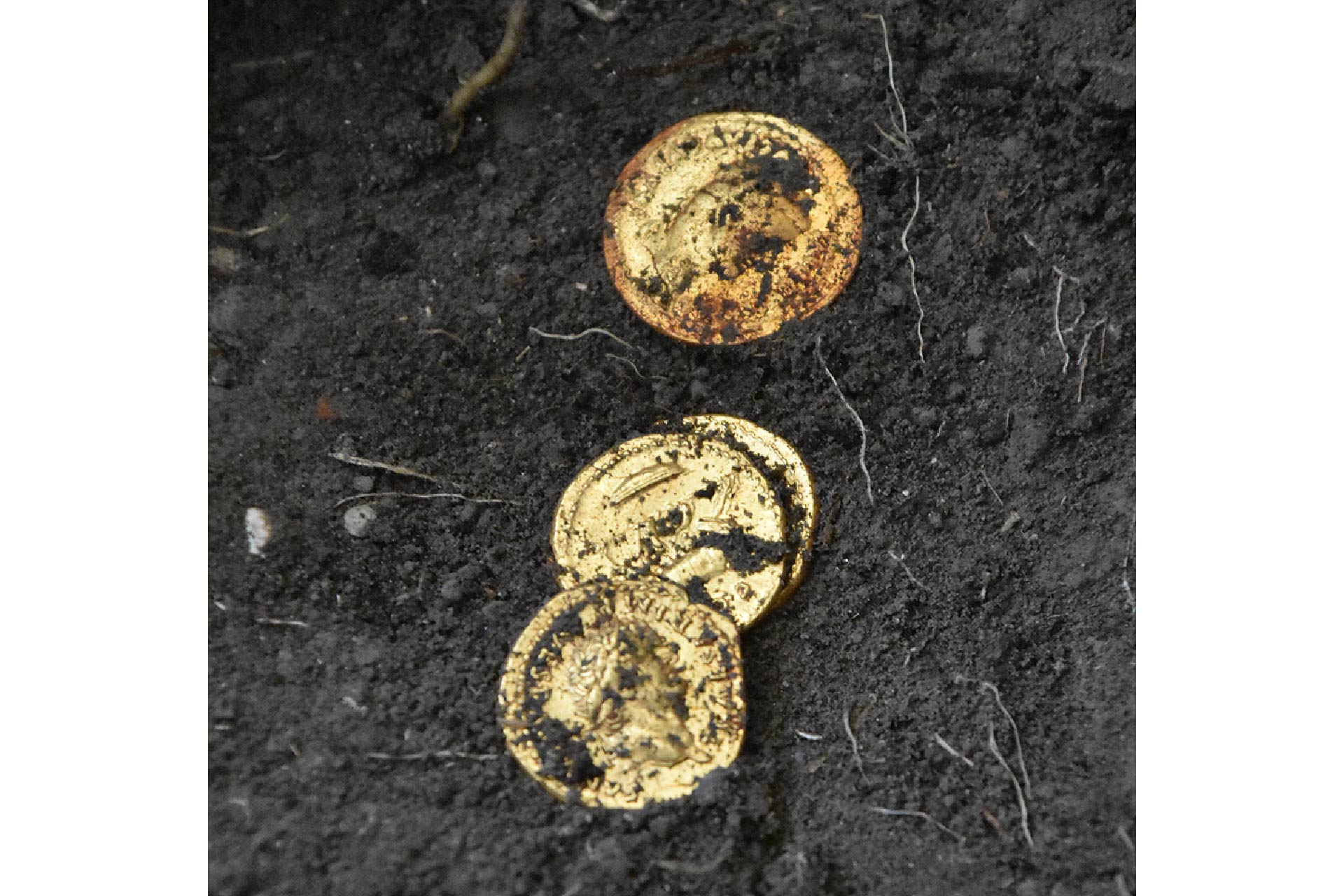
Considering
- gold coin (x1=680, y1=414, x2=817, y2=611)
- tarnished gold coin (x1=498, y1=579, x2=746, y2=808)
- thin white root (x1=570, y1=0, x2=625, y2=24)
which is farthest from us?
thin white root (x1=570, y1=0, x2=625, y2=24)

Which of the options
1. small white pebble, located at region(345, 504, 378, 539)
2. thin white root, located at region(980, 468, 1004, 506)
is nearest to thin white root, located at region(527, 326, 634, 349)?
small white pebble, located at region(345, 504, 378, 539)

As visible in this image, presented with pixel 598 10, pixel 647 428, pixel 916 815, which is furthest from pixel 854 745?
pixel 598 10

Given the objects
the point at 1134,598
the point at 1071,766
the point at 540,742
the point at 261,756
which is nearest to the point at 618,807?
the point at 540,742

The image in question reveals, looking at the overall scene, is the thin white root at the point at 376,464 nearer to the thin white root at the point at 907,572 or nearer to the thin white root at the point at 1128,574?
the thin white root at the point at 907,572

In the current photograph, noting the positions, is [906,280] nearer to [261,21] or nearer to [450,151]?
[450,151]

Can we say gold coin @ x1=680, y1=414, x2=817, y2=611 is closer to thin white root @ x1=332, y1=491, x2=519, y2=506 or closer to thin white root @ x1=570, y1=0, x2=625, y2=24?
thin white root @ x1=332, y1=491, x2=519, y2=506

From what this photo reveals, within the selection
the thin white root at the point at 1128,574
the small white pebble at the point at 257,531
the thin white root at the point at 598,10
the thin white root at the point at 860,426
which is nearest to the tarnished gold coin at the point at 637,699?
the thin white root at the point at 860,426

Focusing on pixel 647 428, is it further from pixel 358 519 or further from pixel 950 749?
pixel 950 749
